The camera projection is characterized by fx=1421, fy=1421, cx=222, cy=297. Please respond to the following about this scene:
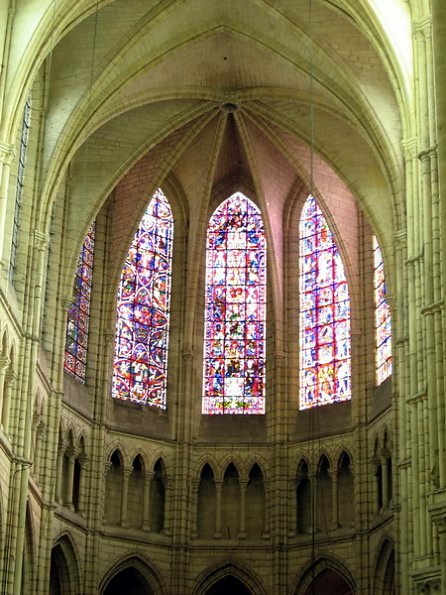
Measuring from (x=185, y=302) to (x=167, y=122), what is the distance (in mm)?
4592

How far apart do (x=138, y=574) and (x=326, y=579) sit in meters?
4.50

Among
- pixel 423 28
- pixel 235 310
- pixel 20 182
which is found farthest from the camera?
pixel 235 310

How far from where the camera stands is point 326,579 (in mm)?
33656

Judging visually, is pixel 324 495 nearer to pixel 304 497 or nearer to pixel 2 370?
pixel 304 497

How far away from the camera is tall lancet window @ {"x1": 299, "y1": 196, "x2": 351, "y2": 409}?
33.8 m

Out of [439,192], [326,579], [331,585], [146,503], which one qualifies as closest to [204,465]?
[146,503]

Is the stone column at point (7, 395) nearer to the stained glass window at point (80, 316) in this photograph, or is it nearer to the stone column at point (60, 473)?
the stone column at point (60, 473)

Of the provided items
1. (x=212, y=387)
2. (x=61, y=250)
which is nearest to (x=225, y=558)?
(x=212, y=387)

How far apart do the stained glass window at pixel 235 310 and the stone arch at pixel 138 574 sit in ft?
13.9

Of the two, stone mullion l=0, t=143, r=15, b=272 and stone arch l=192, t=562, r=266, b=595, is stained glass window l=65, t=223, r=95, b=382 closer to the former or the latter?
stone arch l=192, t=562, r=266, b=595

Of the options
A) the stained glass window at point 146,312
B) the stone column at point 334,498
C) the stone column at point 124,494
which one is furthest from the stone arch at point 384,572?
the stained glass window at point 146,312

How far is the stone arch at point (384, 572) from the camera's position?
30.7 metres

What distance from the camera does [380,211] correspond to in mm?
31688

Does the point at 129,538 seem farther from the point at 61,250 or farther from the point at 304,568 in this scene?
the point at 61,250
